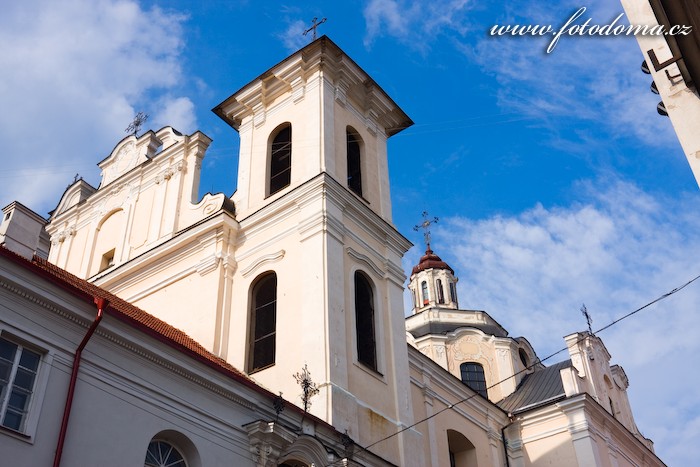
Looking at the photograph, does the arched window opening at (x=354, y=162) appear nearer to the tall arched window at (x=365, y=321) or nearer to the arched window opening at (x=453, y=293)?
the tall arched window at (x=365, y=321)

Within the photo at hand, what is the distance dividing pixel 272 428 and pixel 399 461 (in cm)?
374

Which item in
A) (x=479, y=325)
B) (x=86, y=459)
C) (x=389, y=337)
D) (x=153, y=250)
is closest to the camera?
(x=86, y=459)

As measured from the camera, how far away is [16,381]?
896cm

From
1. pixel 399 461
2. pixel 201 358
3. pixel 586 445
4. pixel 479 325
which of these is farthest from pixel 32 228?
pixel 479 325

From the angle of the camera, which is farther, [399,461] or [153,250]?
[153,250]

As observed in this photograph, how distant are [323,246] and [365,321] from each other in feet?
5.51

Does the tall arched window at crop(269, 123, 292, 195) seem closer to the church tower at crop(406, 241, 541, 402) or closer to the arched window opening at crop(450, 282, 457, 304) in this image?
the church tower at crop(406, 241, 541, 402)

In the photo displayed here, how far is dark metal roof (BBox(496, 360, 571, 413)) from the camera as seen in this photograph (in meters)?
22.7

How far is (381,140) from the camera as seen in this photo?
65.8ft

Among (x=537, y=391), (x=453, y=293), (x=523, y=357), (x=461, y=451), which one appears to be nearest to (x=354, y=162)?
(x=461, y=451)

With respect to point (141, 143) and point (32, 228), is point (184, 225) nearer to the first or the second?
point (141, 143)

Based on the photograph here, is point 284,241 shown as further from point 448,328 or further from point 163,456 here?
point 448,328

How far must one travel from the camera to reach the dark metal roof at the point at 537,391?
2273 cm

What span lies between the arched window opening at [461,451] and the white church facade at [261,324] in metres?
0.05
